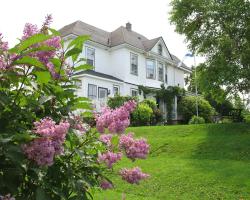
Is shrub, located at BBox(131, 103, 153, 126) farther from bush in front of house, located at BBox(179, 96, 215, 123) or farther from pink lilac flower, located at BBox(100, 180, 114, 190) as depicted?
pink lilac flower, located at BBox(100, 180, 114, 190)

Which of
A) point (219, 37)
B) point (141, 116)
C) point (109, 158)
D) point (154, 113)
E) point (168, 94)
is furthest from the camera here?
point (168, 94)

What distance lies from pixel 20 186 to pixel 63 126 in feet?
2.07

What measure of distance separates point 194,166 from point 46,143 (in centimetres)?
916

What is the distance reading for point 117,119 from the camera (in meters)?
2.37

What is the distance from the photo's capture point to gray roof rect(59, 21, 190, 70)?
29422mm

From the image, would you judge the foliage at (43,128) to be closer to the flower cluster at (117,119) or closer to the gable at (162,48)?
→ the flower cluster at (117,119)

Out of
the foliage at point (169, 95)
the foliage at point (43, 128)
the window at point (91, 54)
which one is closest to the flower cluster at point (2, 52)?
the foliage at point (43, 128)

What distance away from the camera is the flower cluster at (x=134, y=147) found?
2.47 m

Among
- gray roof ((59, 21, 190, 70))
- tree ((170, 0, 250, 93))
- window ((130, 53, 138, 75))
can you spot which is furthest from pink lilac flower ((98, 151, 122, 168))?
window ((130, 53, 138, 75))

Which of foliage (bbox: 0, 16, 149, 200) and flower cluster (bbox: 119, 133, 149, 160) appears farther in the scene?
flower cluster (bbox: 119, 133, 149, 160)

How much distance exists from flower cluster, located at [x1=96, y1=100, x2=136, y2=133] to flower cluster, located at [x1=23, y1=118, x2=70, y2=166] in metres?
0.63

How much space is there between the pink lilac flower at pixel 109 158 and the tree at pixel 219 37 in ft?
48.7

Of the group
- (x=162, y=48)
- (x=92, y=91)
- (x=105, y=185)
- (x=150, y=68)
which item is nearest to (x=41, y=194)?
(x=105, y=185)

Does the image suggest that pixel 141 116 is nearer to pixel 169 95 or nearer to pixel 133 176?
pixel 169 95
